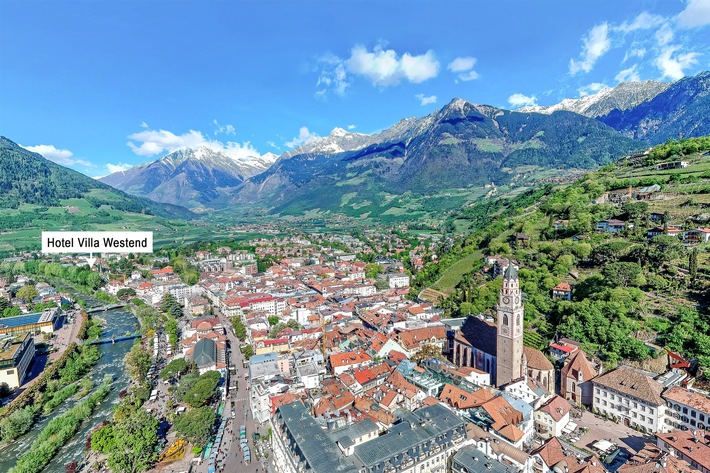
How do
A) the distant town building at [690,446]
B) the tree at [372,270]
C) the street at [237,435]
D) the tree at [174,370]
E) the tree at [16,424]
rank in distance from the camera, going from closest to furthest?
the distant town building at [690,446]
the street at [237,435]
the tree at [16,424]
the tree at [174,370]
the tree at [372,270]

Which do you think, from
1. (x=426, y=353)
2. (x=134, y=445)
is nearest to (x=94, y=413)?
(x=134, y=445)

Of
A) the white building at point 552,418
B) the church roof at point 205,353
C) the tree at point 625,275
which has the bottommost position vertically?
the church roof at point 205,353

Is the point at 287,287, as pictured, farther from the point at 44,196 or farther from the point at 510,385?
the point at 44,196

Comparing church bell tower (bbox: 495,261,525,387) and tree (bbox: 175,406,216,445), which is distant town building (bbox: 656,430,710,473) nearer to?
church bell tower (bbox: 495,261,525,387)

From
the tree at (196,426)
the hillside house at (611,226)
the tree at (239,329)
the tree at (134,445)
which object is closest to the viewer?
the tree at (134,445)

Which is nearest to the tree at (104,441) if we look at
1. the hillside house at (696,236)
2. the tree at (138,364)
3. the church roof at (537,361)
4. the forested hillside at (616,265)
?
the tree at (138,364)

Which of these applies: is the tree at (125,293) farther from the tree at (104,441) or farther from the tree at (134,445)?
the tree at (134,445)

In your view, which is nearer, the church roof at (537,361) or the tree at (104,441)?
the tree at (104,441)

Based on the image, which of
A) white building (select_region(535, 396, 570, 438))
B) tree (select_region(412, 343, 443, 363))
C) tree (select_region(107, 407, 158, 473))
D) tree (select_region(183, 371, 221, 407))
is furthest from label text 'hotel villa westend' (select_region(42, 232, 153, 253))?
white building (select_region(535, 396, 570, 438))
